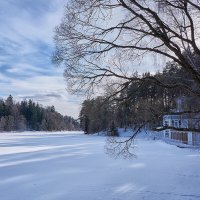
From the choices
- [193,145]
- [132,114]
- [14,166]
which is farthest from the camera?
[193,145]

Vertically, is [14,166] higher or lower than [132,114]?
lower

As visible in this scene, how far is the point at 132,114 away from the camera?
8984mm

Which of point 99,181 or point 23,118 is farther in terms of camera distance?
point 23,118

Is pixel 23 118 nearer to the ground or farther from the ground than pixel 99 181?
farther from the ground

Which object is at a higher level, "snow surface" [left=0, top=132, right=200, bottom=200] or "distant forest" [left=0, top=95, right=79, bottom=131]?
"distant forest" [left=0, top=95, right=79, bottom=131]

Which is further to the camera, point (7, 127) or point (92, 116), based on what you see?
point (7, 127)

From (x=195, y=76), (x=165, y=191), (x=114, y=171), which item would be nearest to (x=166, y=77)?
(x=195, y=76)

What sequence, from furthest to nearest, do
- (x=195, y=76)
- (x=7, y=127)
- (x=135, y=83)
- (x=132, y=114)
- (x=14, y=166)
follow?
(x=7, y=127) < (x=14, y=166) < (x=132, y=114) < (x=135, y=83) < (x=195, y=76)

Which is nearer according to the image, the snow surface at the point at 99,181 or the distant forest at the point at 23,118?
the snow surface at the point at 99,181

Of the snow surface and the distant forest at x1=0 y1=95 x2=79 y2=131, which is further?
the distant forest at x1=0 y1=95 x2=79 y2=131

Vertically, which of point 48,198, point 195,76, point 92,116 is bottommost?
point 48,198

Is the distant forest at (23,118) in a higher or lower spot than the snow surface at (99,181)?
higher

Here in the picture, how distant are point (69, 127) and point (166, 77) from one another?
164 meters

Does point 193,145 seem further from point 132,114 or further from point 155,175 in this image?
point 132,114
